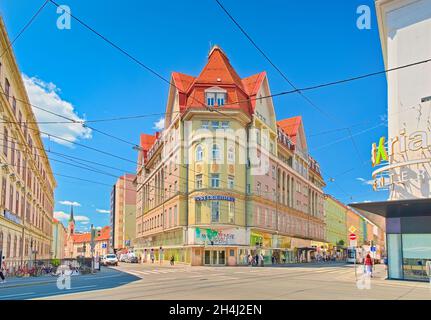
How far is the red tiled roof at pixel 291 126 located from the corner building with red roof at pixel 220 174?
8.74 metres

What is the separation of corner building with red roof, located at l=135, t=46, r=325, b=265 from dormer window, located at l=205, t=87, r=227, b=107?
0.12 metres

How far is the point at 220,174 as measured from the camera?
5375 cm

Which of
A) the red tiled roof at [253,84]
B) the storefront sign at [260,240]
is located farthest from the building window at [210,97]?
the storefront sign at [260,240]

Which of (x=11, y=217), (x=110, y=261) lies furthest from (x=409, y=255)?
(x=110, y=261)

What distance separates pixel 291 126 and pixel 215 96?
3099cm

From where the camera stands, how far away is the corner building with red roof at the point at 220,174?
175 ft

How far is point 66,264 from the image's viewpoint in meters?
37.6

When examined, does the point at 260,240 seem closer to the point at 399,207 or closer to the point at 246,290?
the point at 399,207

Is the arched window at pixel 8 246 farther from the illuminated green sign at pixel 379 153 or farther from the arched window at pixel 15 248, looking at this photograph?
the illuminated green sign at pixel 379 153

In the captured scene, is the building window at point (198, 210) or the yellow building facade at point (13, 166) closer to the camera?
the yellow building facade at point (13, 166)

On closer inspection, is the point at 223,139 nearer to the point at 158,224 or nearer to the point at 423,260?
the point at 158,224

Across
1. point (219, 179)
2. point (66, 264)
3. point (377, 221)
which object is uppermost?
point (219, 179)
